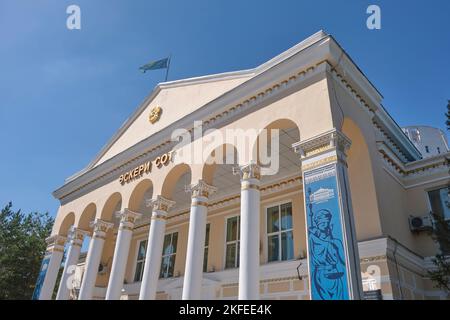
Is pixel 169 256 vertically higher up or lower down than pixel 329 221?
higher up

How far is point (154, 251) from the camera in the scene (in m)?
11.0

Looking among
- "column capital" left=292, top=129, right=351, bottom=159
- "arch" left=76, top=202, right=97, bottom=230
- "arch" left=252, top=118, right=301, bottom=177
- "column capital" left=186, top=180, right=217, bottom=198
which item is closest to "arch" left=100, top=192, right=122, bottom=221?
"arch" left=76, top=202, right=97, bottom=230

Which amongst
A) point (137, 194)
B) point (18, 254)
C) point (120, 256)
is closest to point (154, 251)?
point (120, 256)

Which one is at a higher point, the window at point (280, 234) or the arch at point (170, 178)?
the arch at point (170, 178)

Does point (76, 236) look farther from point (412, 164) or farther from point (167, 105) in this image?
point (412, 164)

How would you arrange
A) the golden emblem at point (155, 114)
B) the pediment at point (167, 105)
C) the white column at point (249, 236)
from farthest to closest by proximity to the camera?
the golden emblem at point (155, 114) < the pediment at point (167, 105) < the white column at point (249, 236)

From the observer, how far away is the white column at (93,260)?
42.0ft

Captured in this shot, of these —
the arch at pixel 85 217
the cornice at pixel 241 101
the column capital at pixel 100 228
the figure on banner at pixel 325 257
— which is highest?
the cornice at pixel 241 101

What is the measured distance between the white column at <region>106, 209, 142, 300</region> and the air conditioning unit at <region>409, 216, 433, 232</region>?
9.78 metres

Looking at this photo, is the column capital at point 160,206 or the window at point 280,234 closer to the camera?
the column capital at point 160,206

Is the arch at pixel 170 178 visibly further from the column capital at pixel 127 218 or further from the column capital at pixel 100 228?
the column capital at pixel 100 228

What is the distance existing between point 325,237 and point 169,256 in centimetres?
1134

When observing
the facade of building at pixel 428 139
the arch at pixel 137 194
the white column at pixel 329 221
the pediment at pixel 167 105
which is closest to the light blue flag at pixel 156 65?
the pediment at pixel 167 105

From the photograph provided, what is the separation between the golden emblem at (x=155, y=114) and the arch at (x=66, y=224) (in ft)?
22.4
